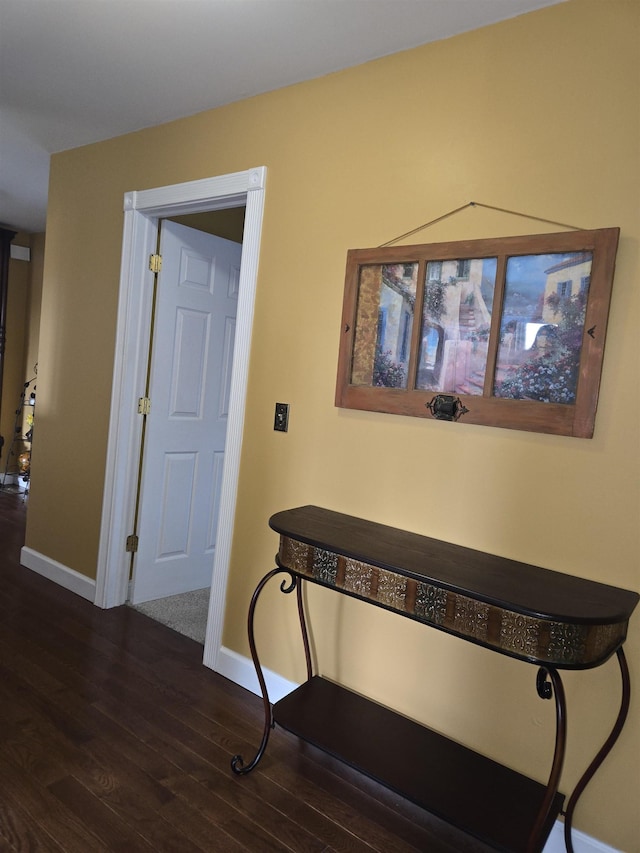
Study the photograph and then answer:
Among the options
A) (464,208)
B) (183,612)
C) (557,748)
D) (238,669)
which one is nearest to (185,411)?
(183,612)

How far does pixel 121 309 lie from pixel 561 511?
2.38 m

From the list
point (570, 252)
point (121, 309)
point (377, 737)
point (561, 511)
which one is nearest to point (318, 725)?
point (377, 737)

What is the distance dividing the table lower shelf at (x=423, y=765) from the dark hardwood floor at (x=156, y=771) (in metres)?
0.09

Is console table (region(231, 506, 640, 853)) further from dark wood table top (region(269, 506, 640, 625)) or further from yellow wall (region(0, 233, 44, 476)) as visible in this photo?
yellow wall (region(0, 233, 44, 476))

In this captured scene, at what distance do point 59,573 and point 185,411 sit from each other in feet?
3.98

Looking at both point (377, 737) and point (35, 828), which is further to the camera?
point (377, 737)

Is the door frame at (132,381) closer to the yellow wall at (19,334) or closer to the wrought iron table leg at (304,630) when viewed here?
the wrought iron table leg at (304,630)

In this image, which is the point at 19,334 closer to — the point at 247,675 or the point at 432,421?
the point at 247,675

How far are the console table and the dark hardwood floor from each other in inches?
6.0

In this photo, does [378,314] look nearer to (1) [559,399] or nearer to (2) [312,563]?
(1) [559,399]

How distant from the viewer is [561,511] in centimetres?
176

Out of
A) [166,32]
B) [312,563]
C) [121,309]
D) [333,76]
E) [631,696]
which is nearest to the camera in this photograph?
[631,696]

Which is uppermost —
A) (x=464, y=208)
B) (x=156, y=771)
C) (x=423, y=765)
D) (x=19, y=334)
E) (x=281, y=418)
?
(x=464, y=208)

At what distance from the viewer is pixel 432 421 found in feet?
6.61
